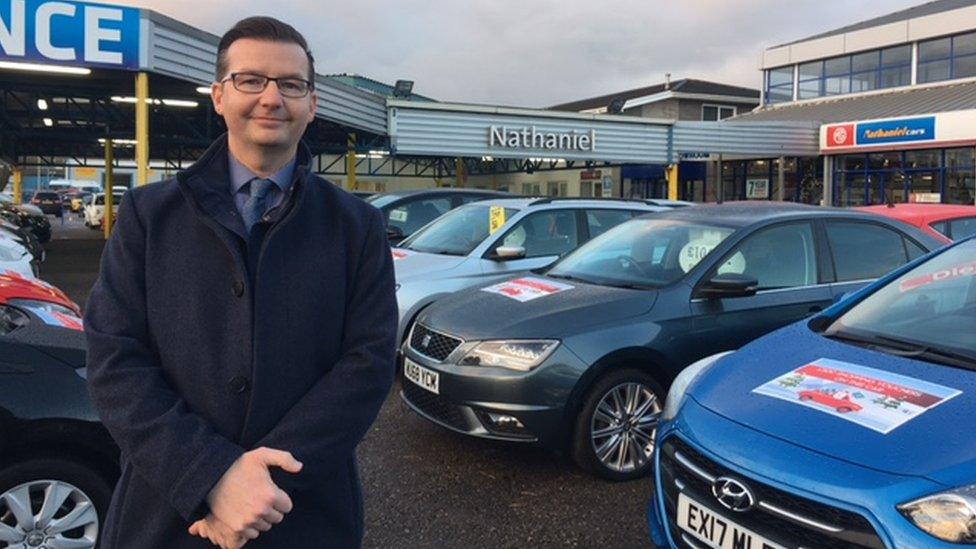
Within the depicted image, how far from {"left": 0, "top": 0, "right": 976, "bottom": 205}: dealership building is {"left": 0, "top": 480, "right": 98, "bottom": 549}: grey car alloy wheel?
33.2ft

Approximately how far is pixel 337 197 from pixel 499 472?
3.08m

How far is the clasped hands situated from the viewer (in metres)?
1.46

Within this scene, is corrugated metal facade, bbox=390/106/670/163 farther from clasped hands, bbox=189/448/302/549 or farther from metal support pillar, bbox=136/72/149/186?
clasped hands, bbox=189/448/302/549

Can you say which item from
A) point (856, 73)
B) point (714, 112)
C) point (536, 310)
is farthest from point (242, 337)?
point (714, 112)

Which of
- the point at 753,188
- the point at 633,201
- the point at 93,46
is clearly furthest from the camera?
the point at 753,188

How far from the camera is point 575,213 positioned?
25.1 feet

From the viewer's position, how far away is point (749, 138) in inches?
1011

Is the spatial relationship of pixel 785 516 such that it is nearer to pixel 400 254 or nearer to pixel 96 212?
pixel 400 254

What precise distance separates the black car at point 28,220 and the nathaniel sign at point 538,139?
11895 mm

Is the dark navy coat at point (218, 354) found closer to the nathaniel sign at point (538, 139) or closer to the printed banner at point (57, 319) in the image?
the printed banner at point (57, 319)

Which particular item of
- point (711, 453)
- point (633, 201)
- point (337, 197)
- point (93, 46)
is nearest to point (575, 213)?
point (633, 201)

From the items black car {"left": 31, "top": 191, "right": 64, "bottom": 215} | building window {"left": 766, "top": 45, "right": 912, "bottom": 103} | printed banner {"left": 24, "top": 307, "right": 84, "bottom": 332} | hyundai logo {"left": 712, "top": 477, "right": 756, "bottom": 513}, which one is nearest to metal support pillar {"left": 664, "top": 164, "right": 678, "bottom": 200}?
building window {"left": 766, "top": 45, "right": 912, "bottom": 103}

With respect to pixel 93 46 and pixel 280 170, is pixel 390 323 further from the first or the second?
pixel 93 46

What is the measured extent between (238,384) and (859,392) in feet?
6.86
